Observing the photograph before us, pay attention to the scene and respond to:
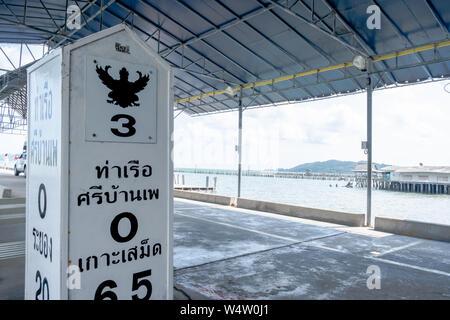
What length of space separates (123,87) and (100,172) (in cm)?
68

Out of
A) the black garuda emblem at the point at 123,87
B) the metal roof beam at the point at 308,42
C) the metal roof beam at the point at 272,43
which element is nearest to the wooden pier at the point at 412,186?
A: the metal roof beam at the point at 272,43

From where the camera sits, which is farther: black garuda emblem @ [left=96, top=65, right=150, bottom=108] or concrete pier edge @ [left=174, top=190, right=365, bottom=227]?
concrete pier edge @ [left=174, top=190, right=365, bottom=227]

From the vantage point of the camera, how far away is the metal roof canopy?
33.9 ft

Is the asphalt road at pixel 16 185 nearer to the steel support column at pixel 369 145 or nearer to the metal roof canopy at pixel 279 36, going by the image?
the metal roof canopy at pixel 279 36

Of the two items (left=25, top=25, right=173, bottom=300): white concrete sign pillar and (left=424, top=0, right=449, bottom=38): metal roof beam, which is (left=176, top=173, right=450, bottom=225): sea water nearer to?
(left=424, top=0, right=449, bottom=38): metal roof beam

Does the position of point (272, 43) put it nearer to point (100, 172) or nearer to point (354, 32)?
point (354, 32)

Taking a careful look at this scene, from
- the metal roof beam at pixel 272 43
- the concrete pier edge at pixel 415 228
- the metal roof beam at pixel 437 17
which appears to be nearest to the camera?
the metal roof beam at pixel 437 17

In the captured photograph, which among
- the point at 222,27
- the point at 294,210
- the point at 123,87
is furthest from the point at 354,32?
the point at 123,87

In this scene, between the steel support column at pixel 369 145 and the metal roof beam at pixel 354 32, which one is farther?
the steel support column at pixel 369 145

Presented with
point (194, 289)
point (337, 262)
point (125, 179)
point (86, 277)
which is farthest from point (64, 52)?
point (337, 262)

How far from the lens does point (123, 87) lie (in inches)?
99.9

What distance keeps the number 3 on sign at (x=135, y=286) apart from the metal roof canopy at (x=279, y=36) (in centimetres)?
931

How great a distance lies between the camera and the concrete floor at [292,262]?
5371 millimetres

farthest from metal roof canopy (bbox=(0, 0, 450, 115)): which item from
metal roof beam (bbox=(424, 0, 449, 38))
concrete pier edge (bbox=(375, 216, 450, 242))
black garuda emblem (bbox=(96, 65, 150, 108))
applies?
black garuda emblem (bbox=(96, 65, 150, 108))
